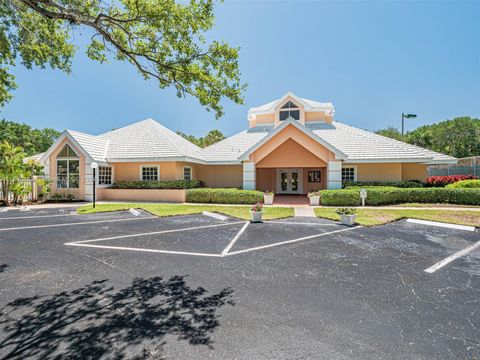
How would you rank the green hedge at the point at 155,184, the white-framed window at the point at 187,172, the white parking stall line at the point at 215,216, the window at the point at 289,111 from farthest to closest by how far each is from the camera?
1. the window at the point at 289,111
2. the white-framed window at the point at 187,172
3. the green hedge at the point at 155,184
4. the white parking stall line at the point at 215,216

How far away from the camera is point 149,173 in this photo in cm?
2108

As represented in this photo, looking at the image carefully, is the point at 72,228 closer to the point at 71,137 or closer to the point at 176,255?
the point at 176,255

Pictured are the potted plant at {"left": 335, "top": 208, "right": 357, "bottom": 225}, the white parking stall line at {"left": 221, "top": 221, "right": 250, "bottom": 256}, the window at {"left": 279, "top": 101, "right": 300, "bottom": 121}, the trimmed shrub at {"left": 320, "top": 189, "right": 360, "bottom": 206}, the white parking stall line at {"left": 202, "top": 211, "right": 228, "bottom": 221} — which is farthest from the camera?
the window at {"left": 279, "top": 101, "right": 300, "bottom": 121}

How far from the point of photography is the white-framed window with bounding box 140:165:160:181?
68.8ft

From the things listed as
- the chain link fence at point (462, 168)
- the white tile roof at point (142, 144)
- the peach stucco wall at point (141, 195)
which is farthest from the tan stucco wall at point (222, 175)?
the chain link fence at point (462, 168)

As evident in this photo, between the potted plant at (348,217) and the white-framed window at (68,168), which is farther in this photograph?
the white-framed window at (68,168)

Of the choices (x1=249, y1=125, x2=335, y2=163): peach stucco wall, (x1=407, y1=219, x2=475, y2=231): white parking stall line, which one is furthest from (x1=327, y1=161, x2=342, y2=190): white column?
(x1=407, y1=219, x2=475, y2=231): white parking stall line

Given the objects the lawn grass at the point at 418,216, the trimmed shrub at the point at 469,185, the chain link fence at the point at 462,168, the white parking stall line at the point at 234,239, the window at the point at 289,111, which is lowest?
the white parking stall line at the point at 234,239

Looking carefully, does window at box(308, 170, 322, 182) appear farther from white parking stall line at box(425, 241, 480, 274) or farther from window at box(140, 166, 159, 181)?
white parking stall line at box(425, 241, 480, 274)

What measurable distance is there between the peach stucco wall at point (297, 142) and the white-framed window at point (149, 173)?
824cm

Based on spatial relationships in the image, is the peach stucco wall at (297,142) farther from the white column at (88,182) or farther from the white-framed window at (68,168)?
the white-framed window at (68,168)

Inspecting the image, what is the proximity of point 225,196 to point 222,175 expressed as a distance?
5.72 meters

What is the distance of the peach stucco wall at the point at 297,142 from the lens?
18.6 meters

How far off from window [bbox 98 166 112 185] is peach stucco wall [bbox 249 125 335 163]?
485 inches
